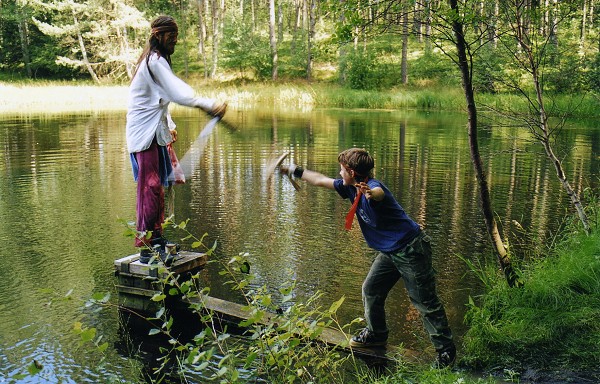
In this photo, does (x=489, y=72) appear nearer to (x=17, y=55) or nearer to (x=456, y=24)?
(x=456, y=24)

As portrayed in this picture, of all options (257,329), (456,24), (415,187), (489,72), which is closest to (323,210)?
(415,187)

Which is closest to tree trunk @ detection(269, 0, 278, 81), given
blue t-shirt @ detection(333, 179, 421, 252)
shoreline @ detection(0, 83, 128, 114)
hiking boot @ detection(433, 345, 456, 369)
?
shoreline @ detection(0, 83, 128, 114)

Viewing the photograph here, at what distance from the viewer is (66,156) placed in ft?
47.0

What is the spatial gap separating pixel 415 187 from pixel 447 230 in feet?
9.41

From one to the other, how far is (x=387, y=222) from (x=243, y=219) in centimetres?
474

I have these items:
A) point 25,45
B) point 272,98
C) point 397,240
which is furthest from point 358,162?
point 25,45

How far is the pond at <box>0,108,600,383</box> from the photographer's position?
5012 millimetres

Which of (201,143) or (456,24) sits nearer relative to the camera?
(456,24)

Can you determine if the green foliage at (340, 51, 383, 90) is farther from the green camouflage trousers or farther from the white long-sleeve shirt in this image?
the green camouflage trousers

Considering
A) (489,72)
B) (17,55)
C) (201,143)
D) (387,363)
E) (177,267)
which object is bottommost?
(387,363)

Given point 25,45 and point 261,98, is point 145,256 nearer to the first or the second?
point 261,98

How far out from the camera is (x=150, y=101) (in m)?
4.77

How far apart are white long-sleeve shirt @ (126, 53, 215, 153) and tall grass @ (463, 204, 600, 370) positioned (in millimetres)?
2801

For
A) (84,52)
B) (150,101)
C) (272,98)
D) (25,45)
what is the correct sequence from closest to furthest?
(150,101)
(272,98)
(84,52)
(25,45)
